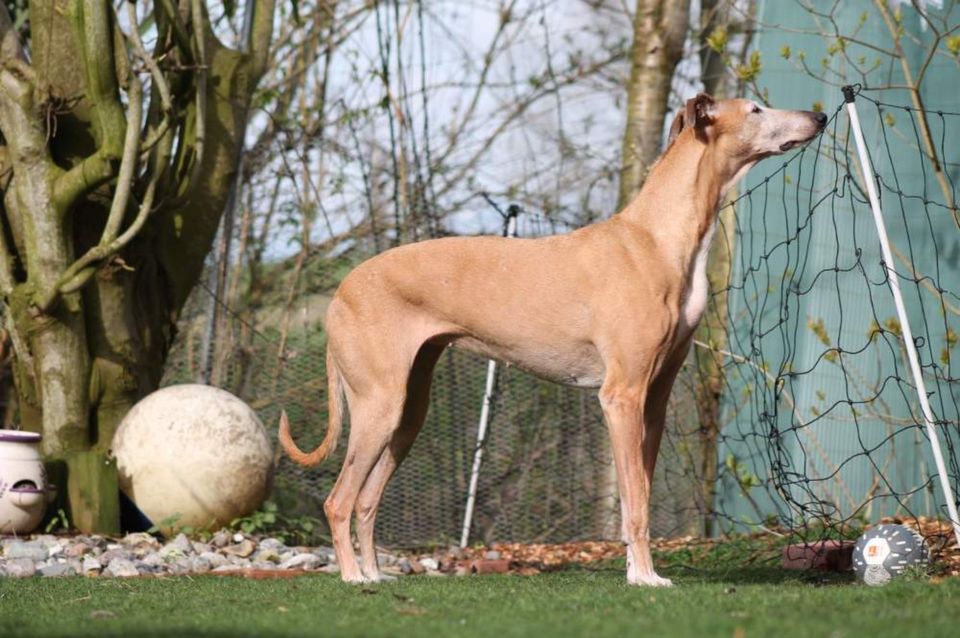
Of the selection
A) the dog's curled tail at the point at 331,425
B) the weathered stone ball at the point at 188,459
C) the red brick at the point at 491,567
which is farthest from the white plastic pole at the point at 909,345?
the weathered stone ball at the point at 188,459

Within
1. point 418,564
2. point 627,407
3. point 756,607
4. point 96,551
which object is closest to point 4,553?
point 96,551

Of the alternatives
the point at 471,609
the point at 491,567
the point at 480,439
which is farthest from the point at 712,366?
the point at 471,609

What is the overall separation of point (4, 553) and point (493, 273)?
3204 millimetres

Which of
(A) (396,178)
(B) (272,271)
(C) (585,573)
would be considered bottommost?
(C) (585,573)

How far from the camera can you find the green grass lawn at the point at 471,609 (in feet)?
11.0

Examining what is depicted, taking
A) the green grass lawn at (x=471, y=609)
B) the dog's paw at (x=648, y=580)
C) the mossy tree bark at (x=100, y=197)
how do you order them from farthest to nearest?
the mossy tree bark at (x=100, y=197) < the dog's paw at (x=648, y=580) < the green grass lawn at (x=471, y=609)

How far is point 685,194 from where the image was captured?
5270mm

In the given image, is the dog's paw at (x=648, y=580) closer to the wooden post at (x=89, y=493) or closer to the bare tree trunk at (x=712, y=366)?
the bare tree trunk at (x=712, y=366)

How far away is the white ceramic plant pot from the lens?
6.91 m

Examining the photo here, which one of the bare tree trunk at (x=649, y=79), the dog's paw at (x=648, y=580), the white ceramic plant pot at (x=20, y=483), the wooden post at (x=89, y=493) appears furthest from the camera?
the bare tree trunk at (x=649, y=79)

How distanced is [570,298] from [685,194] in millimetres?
665

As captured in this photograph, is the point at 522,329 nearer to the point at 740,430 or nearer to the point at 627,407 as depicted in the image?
the point at 627,407

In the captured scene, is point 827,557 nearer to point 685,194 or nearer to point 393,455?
point 685,194

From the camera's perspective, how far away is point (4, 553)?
6570mm
